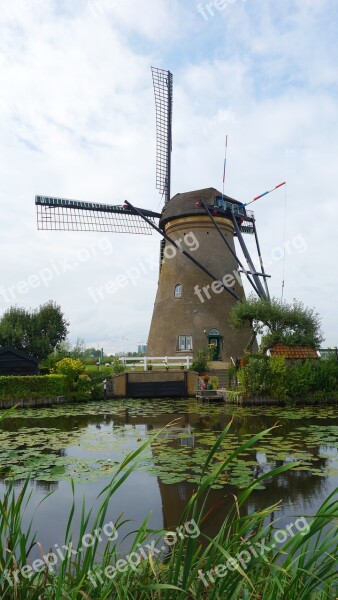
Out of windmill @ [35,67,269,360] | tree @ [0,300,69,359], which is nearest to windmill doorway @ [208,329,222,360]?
windmill @ [35,67,269,360]

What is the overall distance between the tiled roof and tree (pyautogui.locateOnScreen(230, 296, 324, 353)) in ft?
0.81

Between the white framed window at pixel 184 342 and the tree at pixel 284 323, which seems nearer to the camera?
the tree at pixel 284 323

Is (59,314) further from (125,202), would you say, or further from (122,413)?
(122,413)

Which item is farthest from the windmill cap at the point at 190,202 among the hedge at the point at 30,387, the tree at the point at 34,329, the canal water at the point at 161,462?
the tree at the point at 34,329

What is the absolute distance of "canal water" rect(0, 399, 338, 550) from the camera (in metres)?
4.94

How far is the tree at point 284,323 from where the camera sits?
16922 millimetres

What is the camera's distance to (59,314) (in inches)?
1272

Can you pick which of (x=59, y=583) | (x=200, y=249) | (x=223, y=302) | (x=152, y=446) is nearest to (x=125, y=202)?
(x=200, y=249)

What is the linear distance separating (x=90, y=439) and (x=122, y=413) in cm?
428

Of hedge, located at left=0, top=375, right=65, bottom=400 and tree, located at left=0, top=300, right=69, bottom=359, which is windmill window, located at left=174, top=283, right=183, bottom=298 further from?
tree, located at left=0, top=300, right=69, bottom=359

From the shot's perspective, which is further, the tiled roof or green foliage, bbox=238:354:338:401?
the tiled roof

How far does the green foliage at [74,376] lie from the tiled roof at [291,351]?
707 centimetres

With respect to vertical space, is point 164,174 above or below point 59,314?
above

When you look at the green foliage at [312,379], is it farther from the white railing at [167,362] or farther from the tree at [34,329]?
the tree at [34,329]
